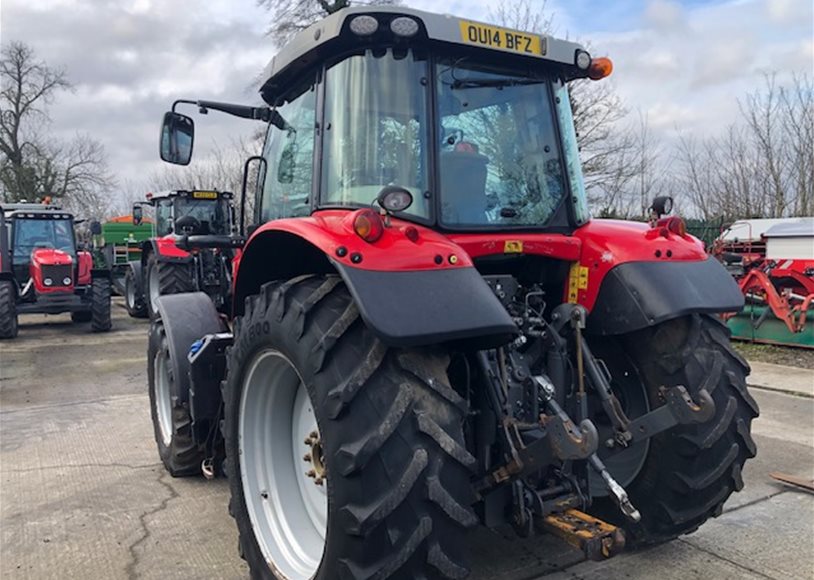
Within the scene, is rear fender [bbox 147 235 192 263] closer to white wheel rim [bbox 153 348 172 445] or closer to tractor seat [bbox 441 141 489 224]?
white wheel rim [bbox 153 348 172 445]

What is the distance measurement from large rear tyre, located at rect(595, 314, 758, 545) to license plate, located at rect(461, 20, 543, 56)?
1.42m

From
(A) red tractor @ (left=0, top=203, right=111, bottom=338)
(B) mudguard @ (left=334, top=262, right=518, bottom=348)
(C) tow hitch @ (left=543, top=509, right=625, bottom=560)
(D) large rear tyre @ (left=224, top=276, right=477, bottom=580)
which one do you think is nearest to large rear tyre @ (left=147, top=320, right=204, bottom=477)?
(D) large rear tyre @ (left=224, top=276, right=477, bottom=580)

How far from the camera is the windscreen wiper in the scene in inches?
116

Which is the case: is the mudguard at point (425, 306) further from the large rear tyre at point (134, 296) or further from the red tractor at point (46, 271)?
the large rear tyre at point (134, 296)

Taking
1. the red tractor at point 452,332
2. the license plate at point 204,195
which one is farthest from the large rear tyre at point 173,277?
the red tractor at point 452,332

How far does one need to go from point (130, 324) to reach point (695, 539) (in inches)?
497

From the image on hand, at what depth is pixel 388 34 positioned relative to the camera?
277cm

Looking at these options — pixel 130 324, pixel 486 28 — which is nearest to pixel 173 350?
pixel 486 28

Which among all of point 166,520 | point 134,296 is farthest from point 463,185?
point 134,296

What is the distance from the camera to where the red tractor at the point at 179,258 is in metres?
11.7

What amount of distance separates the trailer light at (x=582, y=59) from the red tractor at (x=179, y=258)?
748 cm

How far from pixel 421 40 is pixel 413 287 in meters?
1.21

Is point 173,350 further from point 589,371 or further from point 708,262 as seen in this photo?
point 708,262

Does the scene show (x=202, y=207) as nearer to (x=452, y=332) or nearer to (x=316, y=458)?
(x=316, y=458)
